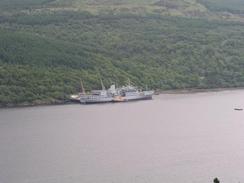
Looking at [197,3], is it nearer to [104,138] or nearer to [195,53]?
[195,53]

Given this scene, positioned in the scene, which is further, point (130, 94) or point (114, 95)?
point (130, 94)

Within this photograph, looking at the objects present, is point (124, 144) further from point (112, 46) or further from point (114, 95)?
Answer: point (112, 46)

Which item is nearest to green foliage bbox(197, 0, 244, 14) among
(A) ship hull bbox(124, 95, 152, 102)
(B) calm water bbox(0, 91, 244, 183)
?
(A) ship hull bbox(124, 95, 152, 102)

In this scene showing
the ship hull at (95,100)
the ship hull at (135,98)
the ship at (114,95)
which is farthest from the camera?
the ship hull at (135,98)

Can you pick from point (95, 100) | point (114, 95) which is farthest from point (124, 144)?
point (114, 95)

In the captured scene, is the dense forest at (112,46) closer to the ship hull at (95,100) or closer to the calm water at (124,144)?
the ship hull at (95,100)

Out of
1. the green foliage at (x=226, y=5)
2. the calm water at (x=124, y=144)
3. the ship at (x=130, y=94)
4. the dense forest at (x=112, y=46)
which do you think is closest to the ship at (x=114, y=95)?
the ship at (x=130, y=94)
